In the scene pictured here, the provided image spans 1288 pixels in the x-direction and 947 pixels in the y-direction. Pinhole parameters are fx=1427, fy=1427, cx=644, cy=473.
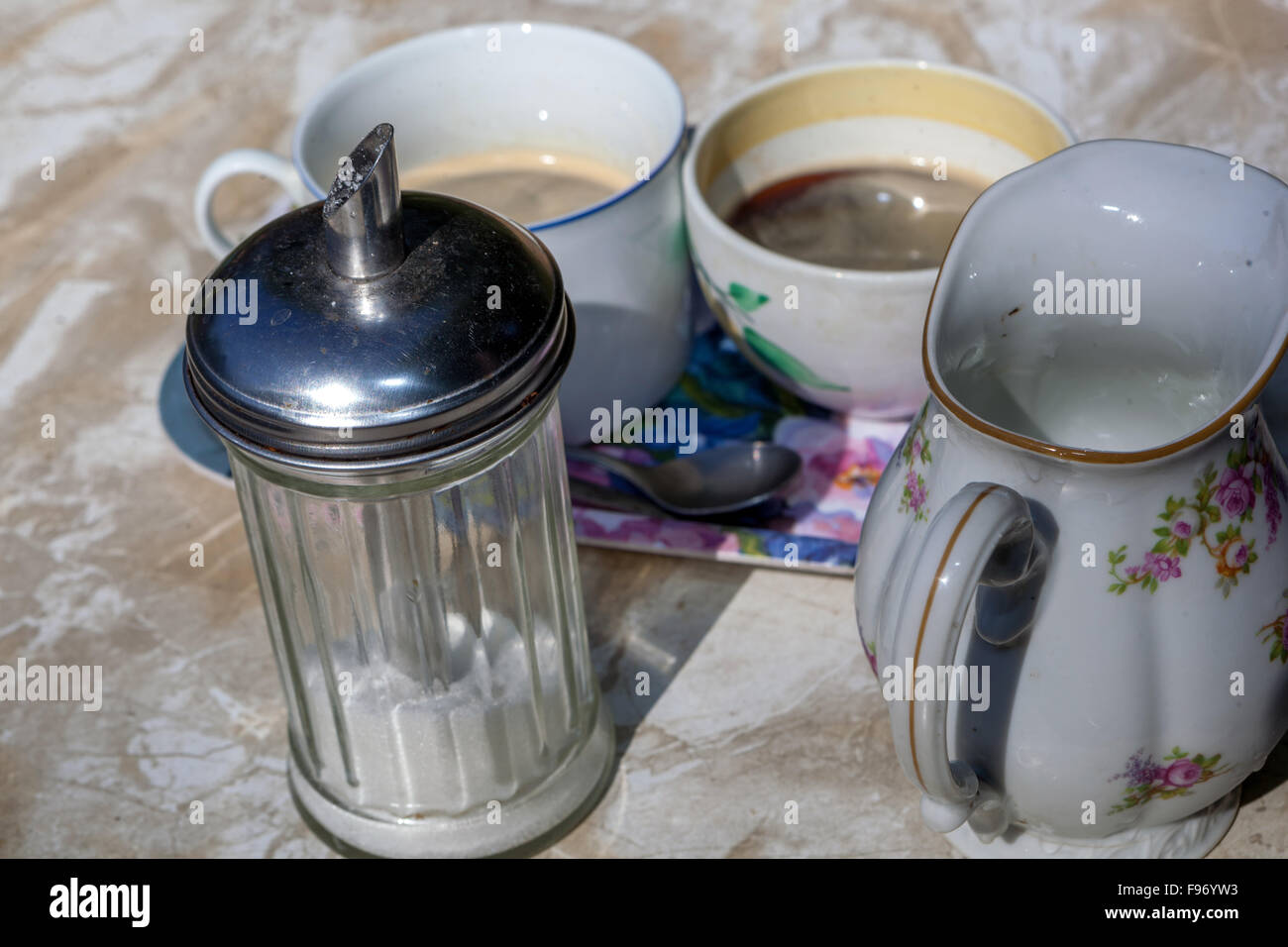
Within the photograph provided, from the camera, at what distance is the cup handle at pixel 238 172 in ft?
1.97

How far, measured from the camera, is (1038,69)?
0.86 m

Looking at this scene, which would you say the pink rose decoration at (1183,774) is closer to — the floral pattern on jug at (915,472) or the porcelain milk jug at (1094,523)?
the porcelain milk jug at (1094,523)

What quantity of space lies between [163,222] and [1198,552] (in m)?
0.61

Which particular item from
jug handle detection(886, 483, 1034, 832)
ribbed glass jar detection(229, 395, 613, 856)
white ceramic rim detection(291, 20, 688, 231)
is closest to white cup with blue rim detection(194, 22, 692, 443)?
white ceramic rim detection(291, 20, 688, 231)

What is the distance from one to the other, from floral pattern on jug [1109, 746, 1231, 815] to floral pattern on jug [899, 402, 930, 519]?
10cm

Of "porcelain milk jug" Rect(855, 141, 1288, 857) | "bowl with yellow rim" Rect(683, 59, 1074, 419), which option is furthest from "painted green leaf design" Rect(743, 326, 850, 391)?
"porcelain milk jug" Rect(855, 141, 1288, 857)

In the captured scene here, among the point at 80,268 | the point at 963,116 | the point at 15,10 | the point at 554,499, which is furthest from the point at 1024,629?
the point at 15,10

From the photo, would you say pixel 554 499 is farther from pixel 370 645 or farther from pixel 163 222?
pixel 163 222

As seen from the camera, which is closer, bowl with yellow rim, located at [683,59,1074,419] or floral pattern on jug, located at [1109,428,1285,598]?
floral pattern on jug, located at [1109,428,1285,598]

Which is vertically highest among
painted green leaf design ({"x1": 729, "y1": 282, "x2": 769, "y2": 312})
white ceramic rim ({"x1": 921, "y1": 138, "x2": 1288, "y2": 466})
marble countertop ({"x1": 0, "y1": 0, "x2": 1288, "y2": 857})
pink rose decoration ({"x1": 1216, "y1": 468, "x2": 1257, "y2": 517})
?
white ceramic rim ({"x1": 921, "y1": 138, "x2": 1288, "y2": 466})

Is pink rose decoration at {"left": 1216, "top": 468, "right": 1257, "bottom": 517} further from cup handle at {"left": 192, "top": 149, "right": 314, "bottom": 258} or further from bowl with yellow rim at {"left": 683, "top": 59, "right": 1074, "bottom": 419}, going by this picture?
cup handle at {"left": 192, "top": 149, "right": 314, "bottom": 258}

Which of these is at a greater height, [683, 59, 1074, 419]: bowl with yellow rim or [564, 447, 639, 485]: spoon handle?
[683, 59, 1074, 419]: bowl with yellow rim

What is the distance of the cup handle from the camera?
23.7 inches

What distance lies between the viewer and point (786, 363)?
600 millimetres
